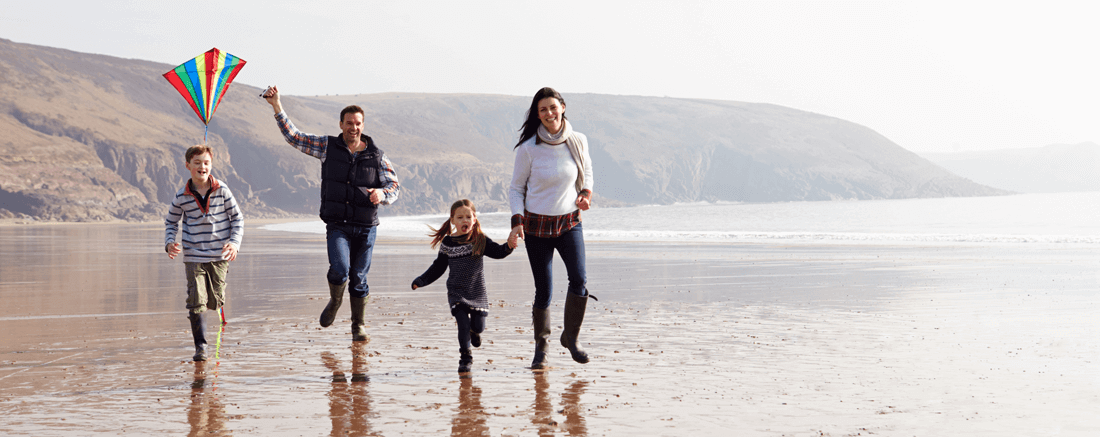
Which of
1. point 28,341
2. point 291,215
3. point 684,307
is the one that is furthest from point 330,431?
point 291,215

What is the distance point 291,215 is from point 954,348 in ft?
359

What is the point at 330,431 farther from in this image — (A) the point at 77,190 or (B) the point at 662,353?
(A) the point at 77,190

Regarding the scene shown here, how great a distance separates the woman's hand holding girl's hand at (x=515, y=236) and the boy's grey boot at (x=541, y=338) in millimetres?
562

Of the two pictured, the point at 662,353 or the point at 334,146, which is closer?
the point at 662,353

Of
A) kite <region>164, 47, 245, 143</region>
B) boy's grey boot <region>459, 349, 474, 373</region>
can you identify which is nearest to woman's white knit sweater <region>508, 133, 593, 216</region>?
boy's grey boot <region>459, 349, 474, 373</region>

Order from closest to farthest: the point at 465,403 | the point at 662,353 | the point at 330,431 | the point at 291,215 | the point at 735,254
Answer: the point at 330,431 < the point at 465,403 < the point at 662,353 < the point at 735,254 < the point at 291,215

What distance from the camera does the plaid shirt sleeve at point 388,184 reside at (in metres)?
6.81

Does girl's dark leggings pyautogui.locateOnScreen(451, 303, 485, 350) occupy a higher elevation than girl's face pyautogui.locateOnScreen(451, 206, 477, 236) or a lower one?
lower

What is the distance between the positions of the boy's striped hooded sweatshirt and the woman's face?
2.19 metres

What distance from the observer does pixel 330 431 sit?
408 cm

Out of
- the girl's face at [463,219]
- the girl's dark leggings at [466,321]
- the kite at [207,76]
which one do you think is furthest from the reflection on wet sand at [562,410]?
the kite at [207,76]

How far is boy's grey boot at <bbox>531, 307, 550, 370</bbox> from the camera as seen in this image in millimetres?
5777

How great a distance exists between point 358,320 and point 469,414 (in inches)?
109

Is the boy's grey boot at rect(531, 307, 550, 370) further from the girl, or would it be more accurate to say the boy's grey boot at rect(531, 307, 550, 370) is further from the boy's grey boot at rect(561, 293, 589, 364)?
the girl
